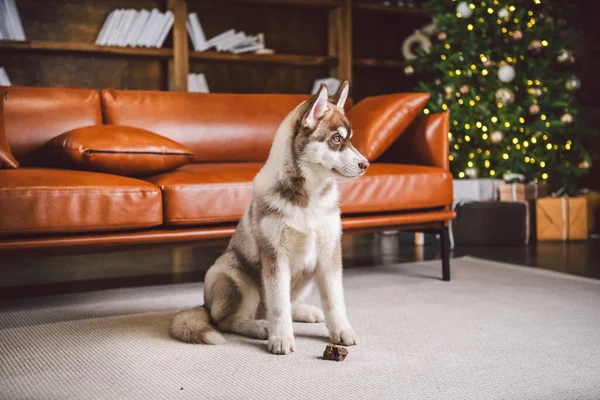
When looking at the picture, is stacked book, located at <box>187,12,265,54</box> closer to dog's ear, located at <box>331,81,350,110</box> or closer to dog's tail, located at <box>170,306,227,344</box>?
dog's ear, located at <box>331,81,350,110</box>

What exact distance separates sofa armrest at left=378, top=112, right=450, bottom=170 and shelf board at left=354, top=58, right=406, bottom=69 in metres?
2.46

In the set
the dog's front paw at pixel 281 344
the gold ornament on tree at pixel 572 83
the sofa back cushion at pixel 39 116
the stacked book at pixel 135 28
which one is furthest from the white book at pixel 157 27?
the dog's front paw at pixel 281 344

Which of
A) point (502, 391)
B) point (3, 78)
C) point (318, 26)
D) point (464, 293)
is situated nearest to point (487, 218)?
point (464, 293)

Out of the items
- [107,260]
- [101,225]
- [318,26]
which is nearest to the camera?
[101,225]

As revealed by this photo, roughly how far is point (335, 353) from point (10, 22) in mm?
3709

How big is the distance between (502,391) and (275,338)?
66 cm

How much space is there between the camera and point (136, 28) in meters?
4.57

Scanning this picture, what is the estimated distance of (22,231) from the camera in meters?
2.12

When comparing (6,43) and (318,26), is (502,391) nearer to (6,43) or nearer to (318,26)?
(6,43)

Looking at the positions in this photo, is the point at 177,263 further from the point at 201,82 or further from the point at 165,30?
the point at 165,30

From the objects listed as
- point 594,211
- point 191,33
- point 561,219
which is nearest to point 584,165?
point 594,211

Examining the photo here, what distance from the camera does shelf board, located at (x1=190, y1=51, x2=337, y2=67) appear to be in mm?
4828

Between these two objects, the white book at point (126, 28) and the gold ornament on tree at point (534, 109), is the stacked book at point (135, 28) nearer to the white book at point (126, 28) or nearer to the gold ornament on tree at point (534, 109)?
the white book at point (126, 28)

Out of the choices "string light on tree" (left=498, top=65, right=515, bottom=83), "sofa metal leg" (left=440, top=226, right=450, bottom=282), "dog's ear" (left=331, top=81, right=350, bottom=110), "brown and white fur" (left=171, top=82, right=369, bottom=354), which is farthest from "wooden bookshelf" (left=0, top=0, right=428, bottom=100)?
"brown and white fur" (left=171, top=82, right=369, bottom=354)
